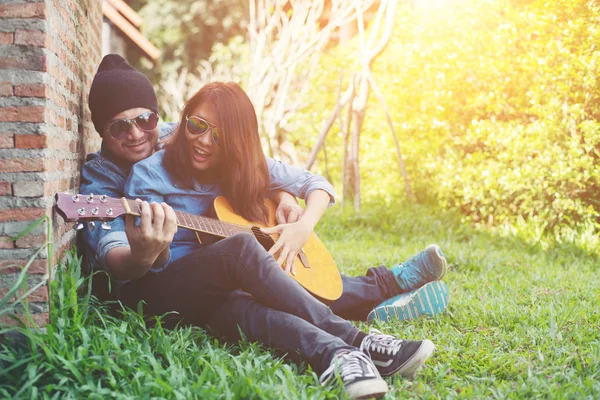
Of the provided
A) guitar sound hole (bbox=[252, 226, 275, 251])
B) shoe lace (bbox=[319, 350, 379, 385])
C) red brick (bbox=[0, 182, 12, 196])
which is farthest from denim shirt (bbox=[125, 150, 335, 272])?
shoe lace (bbox=[319, 350, 379, 385])

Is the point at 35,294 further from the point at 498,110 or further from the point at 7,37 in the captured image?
the point at 498,110

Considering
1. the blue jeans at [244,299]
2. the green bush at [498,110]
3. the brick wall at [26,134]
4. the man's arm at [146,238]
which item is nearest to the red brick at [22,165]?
the brick wall at [26,134]

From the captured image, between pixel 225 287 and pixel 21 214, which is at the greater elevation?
pixel 21 214

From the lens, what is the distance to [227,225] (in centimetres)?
307

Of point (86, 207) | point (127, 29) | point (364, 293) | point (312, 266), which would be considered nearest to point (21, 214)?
point (86, 207)

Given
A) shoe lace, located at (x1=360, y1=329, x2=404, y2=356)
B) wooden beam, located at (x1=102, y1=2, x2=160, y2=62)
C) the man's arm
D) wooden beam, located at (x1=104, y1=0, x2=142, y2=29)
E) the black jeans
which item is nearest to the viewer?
the man's arm

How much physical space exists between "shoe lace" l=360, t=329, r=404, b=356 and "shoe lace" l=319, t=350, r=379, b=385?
15cm


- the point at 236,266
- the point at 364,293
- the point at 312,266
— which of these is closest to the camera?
the point at 236,266

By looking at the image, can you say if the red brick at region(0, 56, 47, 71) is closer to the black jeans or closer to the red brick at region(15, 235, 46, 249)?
the red brick at region(15, 235, 46, 249)

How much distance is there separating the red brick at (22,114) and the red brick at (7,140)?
0.05 m

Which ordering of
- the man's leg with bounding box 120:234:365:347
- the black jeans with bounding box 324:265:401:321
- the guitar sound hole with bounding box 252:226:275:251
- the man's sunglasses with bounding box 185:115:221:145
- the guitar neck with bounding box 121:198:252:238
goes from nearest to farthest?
the man's leg with bounding box 120:234:365:347 → the guitar neck with bounding box 121:198:252:238 → the man's sunglasses with bounding box 185:115:221:145 → the guitar sound hole with bounding box 252:226:275:251 → the black jeans with bounding box 324:265:401:321

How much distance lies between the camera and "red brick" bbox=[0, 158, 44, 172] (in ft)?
7.57

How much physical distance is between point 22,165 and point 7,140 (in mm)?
104

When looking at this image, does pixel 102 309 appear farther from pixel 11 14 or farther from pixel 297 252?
pixel 11 14
